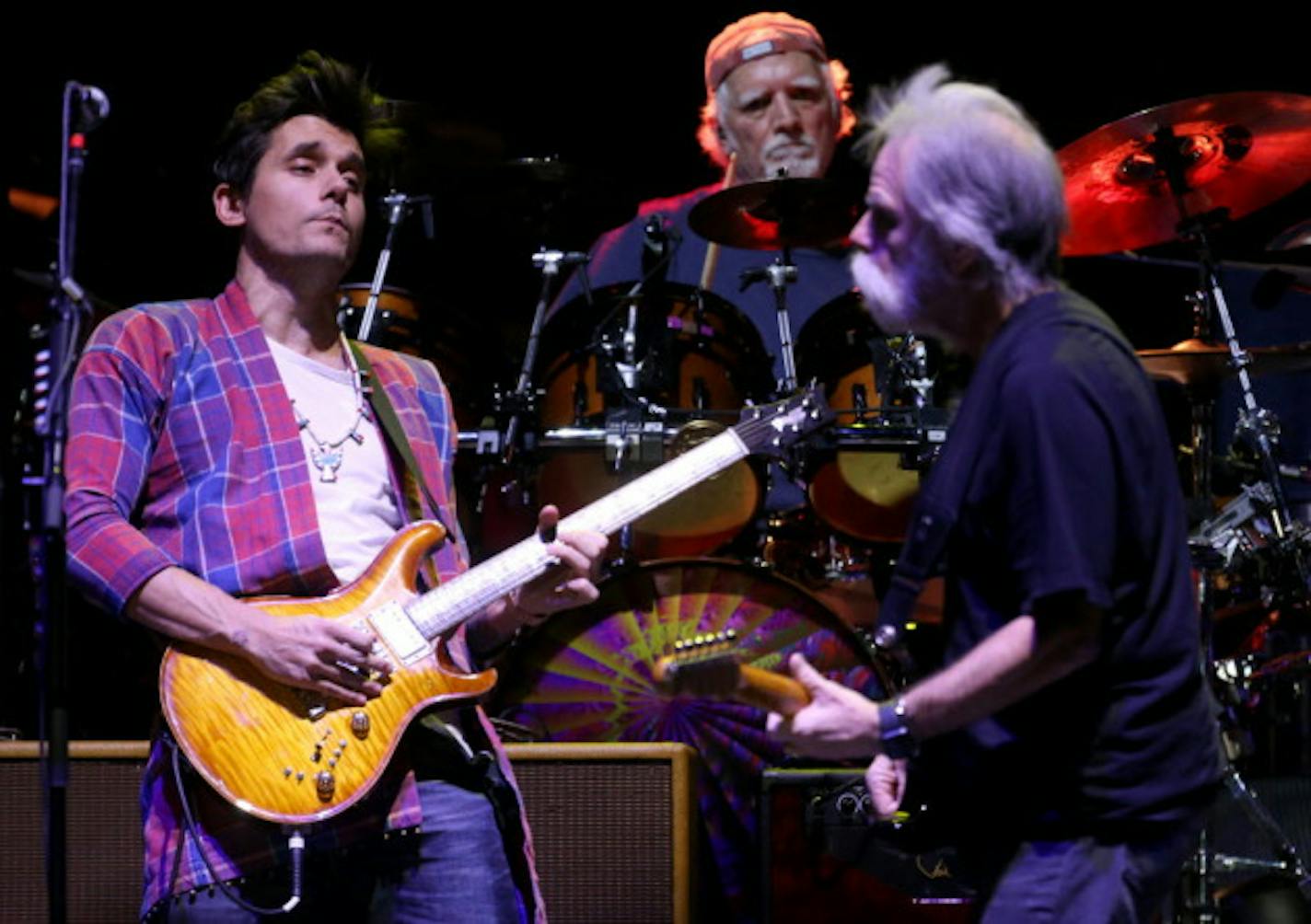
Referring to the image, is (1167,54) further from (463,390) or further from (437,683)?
(437,683)

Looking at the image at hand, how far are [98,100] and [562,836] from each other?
1.91 metres

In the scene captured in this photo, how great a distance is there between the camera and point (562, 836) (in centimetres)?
355

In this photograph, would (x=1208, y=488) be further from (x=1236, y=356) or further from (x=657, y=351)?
(x=657, y=351)

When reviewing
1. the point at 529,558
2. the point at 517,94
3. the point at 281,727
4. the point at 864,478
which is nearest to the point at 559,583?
the point at 529,558

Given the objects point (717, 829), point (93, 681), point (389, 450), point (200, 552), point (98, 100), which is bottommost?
point (717, 829)

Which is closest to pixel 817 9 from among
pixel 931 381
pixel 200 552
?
pixel 931 381

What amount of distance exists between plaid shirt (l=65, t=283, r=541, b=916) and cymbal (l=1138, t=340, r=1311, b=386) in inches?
101

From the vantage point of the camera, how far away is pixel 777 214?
545 cm

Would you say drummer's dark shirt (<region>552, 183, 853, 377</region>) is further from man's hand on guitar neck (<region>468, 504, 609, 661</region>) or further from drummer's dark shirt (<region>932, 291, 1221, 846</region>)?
drummer's dark shirt (<region>932, 291, 1221, 846</region>)

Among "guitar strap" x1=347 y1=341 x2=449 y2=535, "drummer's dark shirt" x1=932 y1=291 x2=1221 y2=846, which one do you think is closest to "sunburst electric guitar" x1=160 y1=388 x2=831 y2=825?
"guitar strap" x1=347 y1=341 x2=449 y2=535

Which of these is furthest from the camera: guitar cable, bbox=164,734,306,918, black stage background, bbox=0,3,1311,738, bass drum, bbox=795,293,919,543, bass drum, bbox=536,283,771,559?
black stage background, bbox=0,3,1311,738

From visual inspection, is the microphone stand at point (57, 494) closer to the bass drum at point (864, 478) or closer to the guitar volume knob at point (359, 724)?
the guitar volume knob at point (359, 724)

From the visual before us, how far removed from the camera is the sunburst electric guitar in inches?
108

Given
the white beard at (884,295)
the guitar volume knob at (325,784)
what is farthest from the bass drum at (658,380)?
the white beard at (884,295)
